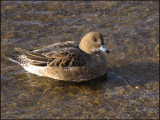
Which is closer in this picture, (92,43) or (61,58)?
(61,58)

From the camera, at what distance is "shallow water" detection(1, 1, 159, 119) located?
6.68 meters

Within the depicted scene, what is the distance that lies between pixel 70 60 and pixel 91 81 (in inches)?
30.5

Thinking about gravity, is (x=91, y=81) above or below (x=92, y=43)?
below

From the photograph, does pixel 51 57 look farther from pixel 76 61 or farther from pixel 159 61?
pixel 159 61

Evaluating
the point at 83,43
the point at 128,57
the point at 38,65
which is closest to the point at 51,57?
the point at 38,65

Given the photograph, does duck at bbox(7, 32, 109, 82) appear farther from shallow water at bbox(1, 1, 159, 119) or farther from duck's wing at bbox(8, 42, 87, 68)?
shallow water at bbox(1, 1, 159, 119)

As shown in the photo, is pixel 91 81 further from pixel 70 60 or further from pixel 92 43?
pixel 92 43

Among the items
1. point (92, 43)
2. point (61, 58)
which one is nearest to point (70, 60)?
point (61, 58)

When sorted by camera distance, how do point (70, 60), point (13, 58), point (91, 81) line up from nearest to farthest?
point (70, 60)
point (91, 81)
point (13, 58)

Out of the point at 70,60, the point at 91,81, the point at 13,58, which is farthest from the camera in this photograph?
the point at 13,58

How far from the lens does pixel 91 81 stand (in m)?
7.66

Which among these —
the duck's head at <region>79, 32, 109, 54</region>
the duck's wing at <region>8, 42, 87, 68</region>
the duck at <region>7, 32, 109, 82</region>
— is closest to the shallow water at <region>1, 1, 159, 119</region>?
the duck at <region>7, 32, 109, 82</region>

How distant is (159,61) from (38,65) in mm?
3067

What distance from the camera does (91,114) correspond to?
652 cm
